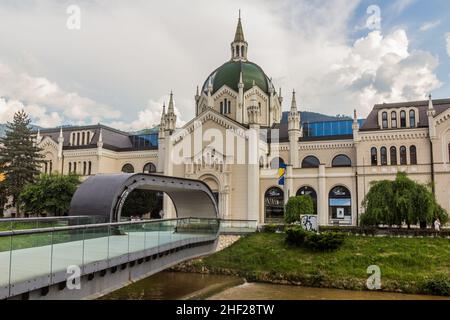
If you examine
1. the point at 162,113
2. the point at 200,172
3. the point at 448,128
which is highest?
the point at 162,113

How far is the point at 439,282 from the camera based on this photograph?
27.2 metres

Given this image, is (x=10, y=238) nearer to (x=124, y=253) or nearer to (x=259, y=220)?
(x=124, y=253)

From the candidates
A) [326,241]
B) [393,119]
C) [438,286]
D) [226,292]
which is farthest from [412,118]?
[226,292]

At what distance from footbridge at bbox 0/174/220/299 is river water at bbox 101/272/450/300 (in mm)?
2818

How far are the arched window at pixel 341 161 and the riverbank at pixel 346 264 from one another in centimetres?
1785

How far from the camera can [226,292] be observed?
28531mm

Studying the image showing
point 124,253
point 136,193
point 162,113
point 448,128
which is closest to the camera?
point 124,253

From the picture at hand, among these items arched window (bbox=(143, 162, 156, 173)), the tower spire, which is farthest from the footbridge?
the tower spire

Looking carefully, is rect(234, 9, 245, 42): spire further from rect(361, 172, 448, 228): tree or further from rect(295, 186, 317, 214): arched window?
rect(361, 172, 448, 228): tree

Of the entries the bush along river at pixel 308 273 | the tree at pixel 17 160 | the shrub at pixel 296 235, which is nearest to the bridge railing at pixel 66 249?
the bush along river at pixel 308 273

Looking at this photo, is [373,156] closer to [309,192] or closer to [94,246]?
[309,192]

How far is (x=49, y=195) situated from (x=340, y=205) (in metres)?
33.1
